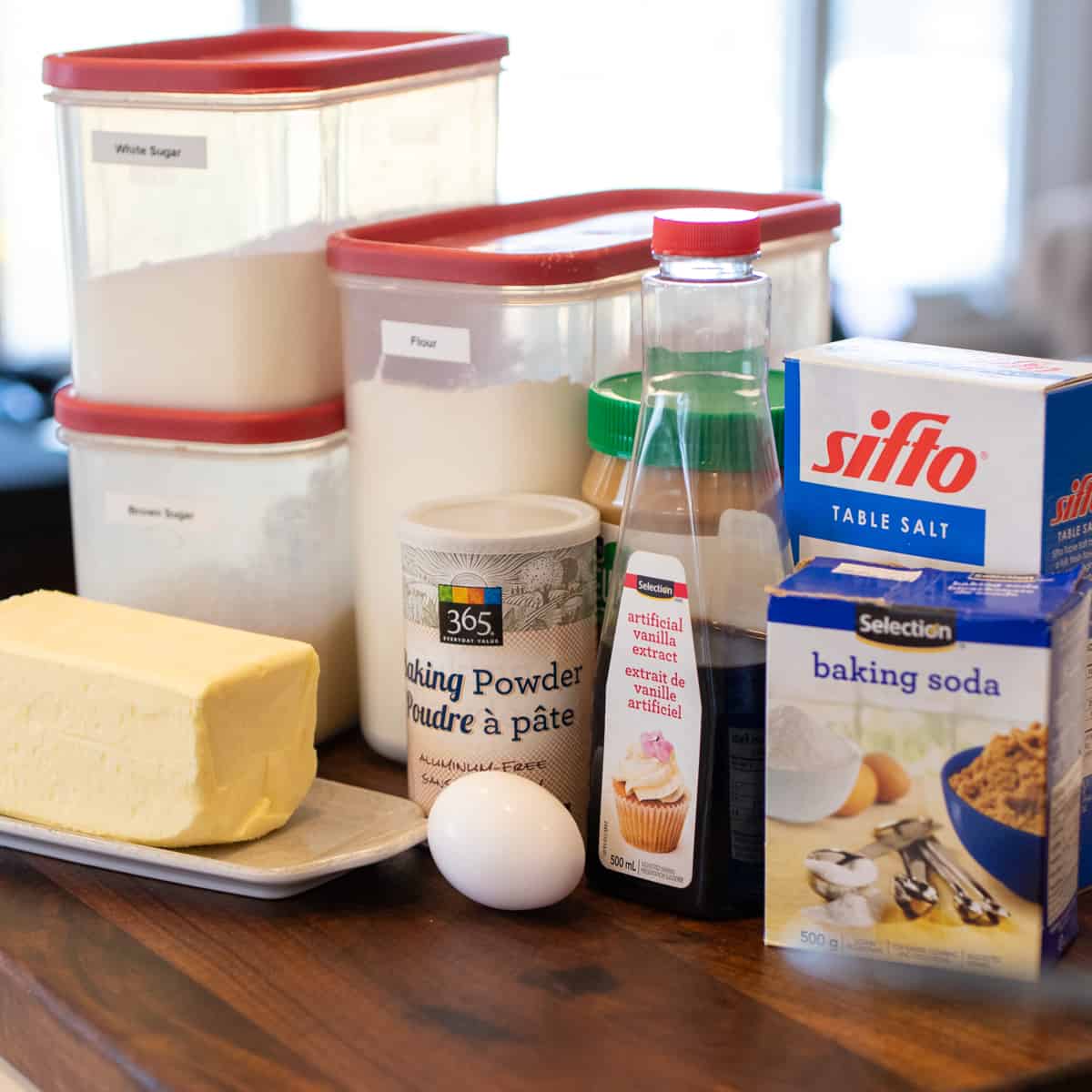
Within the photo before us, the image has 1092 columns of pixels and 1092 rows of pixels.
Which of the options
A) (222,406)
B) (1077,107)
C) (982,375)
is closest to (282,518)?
(222,406)

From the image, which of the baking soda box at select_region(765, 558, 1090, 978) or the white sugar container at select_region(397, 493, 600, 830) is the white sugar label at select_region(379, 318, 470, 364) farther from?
the baking soda box at select_region(765, 558, 1090, 978)

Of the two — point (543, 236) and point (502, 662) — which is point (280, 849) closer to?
point (502, 662)

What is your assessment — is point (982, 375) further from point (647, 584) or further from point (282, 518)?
point (282, 518)

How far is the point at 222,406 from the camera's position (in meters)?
1.08

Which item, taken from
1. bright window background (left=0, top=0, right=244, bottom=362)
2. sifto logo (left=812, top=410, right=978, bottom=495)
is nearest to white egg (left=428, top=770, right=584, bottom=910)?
sifto logo (left=812, top=410, right=978, bottom=495)

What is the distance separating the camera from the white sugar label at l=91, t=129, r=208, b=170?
3.41 ft

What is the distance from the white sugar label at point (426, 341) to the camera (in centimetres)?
98

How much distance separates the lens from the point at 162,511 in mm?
1098

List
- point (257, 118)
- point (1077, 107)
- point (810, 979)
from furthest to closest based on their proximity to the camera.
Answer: point (1077, 107) < point (257, 118) < point (810, 979)

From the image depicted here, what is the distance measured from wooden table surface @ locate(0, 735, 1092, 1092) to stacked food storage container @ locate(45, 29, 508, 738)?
0.89 ft

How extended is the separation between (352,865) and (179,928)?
0.10 meters

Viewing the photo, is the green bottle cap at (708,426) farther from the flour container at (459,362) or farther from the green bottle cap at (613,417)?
the flour container at (459,362)

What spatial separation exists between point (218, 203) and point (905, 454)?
1.60 ft

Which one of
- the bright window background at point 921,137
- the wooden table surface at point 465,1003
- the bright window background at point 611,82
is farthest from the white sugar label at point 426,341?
the bright window background at point 921,137
